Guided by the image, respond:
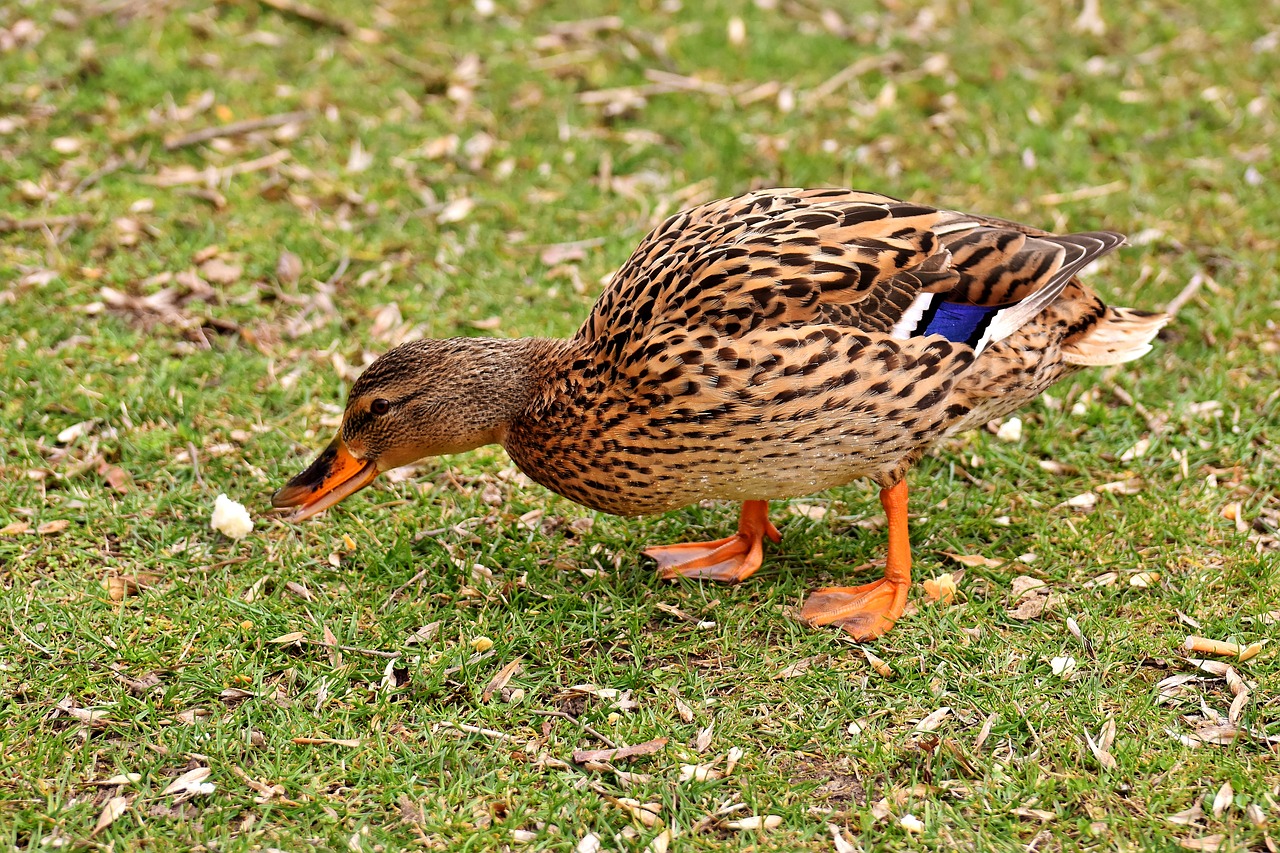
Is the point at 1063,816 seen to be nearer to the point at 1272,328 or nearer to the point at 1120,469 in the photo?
the point at 1120,469

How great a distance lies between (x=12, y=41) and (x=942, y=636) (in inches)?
262

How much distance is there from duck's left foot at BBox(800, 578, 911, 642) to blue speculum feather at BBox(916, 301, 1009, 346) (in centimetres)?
91

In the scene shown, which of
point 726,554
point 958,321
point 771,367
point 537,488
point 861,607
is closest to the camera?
point 771,367

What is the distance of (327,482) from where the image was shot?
4.42 meters

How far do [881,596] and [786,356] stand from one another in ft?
3.37

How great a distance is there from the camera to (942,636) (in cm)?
428

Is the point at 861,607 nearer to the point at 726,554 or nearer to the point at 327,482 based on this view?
the point at 726,554

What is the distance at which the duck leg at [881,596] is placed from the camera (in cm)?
431

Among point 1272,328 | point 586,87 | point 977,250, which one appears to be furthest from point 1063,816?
point 586,87

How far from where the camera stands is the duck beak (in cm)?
440

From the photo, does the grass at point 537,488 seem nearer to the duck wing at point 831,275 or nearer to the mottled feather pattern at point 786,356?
the mottled feather pattern at point 786,356

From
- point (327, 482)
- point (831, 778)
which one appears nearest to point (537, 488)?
point (327, 482)

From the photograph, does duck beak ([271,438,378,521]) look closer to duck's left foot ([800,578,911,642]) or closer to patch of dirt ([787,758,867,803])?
duck's left foot ([800,578,911,642])

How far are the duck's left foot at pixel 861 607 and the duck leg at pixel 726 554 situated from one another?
0.29 m
